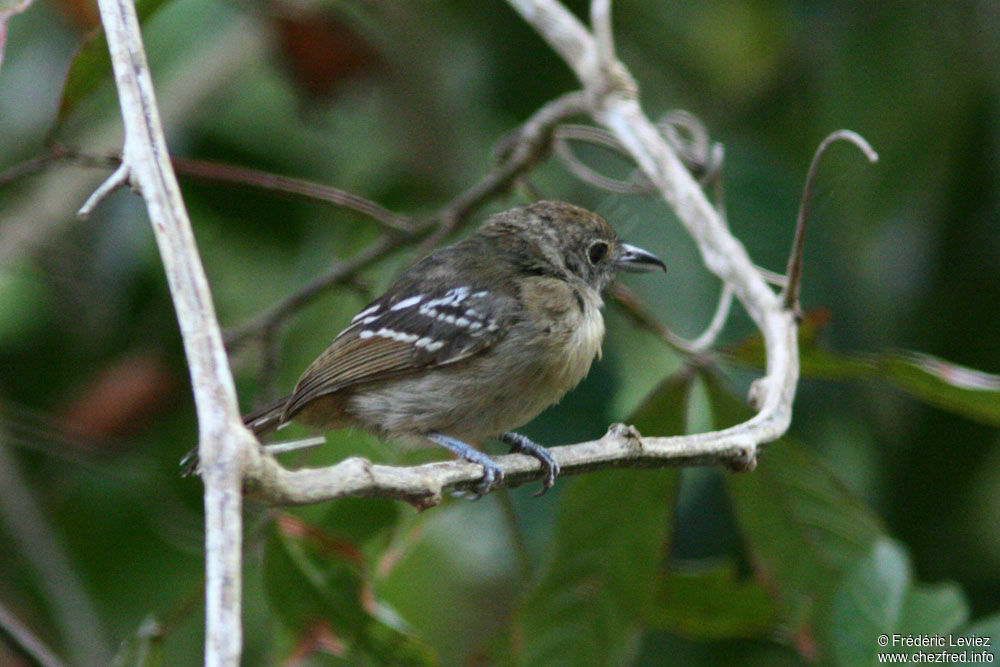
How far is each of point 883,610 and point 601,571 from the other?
2.62 feet

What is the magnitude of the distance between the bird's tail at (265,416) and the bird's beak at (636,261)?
1.27 m

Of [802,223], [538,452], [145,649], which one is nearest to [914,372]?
[802,223]

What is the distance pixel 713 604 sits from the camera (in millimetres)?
3473

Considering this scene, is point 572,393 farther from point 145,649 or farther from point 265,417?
point 145,649

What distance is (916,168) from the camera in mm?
4695

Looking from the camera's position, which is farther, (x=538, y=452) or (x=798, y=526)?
(x=798, y=526)

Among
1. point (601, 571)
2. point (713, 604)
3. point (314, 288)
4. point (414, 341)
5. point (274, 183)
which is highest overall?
point (274, 183)

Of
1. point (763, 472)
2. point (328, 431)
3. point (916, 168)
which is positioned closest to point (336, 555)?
point (328, 431)

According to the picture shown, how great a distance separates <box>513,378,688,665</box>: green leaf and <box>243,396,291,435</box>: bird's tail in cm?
89

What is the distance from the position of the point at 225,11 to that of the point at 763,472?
3184 millimetres

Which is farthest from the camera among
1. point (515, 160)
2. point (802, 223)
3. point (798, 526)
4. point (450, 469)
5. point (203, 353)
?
point (515, 160)

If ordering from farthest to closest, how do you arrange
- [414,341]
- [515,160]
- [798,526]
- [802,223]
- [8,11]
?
[515,160], [798,526], [414,341], [802,223], [8,11]

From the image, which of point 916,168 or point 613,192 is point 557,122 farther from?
point 916,168

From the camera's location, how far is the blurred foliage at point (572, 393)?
3199mm
